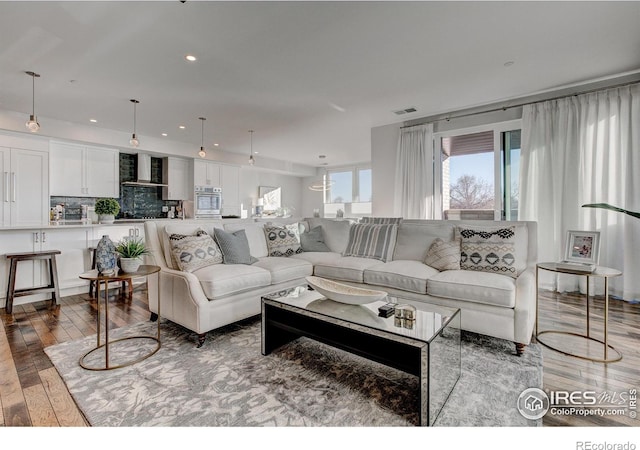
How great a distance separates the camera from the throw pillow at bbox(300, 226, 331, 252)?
3963 millimetres

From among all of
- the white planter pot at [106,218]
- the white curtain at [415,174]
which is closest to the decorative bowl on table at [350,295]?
the white curtain at [415,174]

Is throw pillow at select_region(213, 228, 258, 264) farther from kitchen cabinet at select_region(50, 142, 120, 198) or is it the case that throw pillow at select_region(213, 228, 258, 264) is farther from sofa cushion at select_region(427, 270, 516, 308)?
kitchen cabinet at select_region(50, 142, 120, 198)

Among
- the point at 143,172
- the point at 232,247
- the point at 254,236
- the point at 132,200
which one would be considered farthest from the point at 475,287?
the point at 132,200

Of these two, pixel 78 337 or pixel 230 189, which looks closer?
pixel 78 337

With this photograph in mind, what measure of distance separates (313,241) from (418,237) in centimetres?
134

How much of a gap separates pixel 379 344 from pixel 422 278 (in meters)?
1.06

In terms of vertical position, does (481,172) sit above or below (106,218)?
above

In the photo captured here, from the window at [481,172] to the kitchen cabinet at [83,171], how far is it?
577 centimetres

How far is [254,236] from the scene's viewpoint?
359 centimetres

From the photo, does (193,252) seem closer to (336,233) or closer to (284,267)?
(284,267)

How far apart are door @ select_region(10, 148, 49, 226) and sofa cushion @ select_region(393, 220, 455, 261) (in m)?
5.06

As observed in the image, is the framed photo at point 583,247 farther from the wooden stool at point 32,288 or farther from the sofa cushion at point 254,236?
the wooden stool at point 32,288

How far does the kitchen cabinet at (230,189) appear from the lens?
707 centimetres
